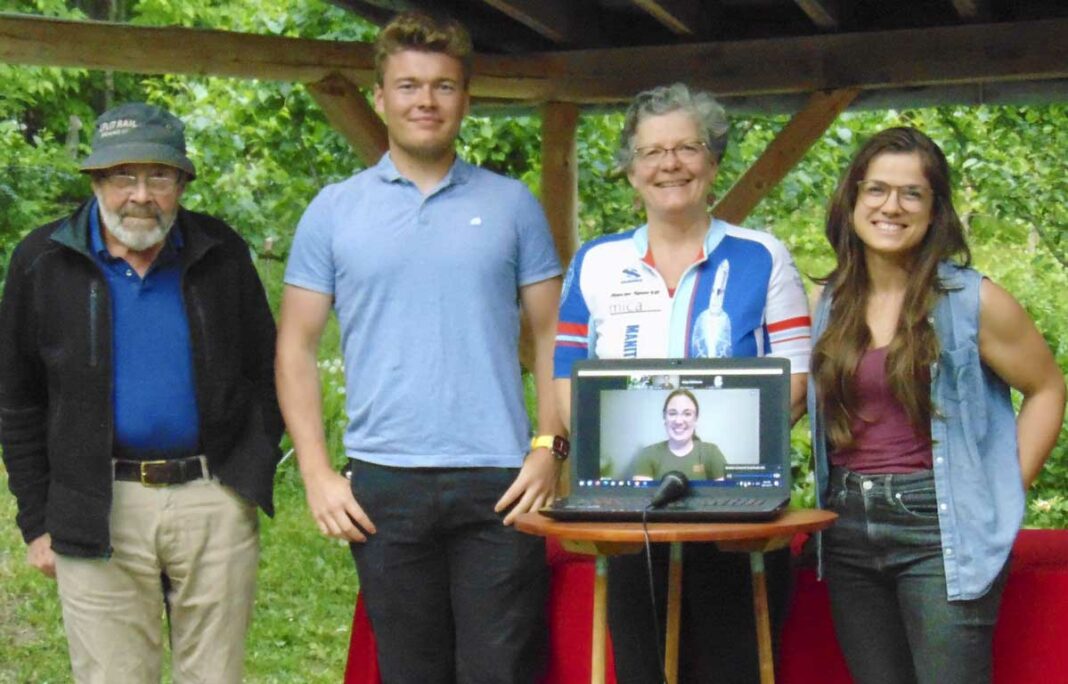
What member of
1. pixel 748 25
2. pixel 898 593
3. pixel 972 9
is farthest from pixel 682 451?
pixel 748 25

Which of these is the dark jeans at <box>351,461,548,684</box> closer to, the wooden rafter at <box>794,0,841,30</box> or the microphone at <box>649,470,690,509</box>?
the microphone at <box>649,470,690,509</box>

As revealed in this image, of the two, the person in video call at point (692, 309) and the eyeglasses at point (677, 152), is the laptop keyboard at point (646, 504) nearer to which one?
the person in video call at point (692, 309)

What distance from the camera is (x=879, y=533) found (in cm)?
313

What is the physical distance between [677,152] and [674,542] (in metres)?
0.79

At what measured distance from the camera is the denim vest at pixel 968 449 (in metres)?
3.08

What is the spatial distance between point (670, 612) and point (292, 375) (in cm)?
99

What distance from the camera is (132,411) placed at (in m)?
3.48

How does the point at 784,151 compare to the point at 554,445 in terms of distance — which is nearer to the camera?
the point at 554,445

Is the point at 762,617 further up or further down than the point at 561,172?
further down

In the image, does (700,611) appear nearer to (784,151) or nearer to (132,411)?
(132,411)

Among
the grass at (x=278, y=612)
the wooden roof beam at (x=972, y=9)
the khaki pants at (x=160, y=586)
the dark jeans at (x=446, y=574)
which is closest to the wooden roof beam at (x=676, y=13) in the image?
the wooden roof beam at (x=972, y=9)

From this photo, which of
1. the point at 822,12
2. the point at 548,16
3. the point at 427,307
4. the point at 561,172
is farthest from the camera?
the point at 561,172

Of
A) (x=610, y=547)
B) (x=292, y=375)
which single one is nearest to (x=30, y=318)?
(x=292, y=375)

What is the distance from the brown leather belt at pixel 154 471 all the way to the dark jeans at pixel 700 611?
37.9 inches
